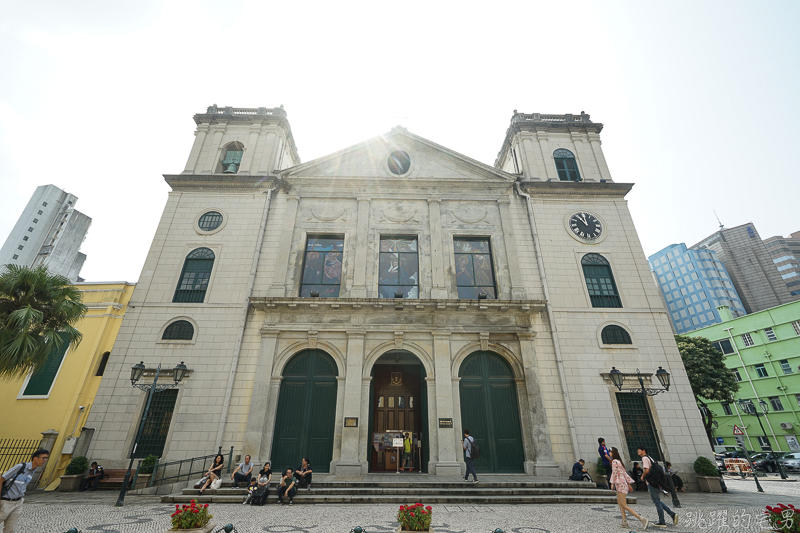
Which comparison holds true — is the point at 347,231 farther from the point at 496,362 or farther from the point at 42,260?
the point at 42,260

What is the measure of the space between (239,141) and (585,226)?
61.2 feet

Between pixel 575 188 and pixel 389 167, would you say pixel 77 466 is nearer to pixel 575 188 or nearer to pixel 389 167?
pixel 389 167

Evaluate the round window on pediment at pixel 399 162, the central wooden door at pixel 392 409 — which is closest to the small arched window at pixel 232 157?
the round window on pediment at pixel 399 162

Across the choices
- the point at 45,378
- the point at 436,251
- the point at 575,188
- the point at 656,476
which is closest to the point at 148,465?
the point at 45,378

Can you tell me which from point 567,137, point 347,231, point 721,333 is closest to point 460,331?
point 347,231

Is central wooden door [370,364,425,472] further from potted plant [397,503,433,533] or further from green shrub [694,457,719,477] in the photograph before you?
green shrub [694,457,719,477]

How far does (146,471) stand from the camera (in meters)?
12.0

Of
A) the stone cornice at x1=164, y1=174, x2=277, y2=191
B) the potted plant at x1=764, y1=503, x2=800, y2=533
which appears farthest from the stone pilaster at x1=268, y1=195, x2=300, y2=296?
the potted plant at x1=764, y1=503, x2=800, y2=533

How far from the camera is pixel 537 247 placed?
17.0 metres

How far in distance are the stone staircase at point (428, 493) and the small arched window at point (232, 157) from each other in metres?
14.6

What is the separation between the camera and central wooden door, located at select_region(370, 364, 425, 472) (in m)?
15.5

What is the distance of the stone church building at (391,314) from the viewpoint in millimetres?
13617

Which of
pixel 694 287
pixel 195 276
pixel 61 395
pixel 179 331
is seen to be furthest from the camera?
pixel 694 287

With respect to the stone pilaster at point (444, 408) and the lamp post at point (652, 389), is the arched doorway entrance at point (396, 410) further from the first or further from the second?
the lamp post at point (652, 389)
